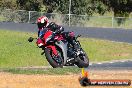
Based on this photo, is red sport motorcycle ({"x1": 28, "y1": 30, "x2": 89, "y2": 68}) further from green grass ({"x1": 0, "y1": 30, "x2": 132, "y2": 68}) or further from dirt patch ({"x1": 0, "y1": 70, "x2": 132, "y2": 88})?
green grass ({"x1": 0, "y1": 30, "x2": 132, "y2": 68})

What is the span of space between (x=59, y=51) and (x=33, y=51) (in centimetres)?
1570

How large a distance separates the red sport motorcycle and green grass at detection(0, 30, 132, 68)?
12.3 m

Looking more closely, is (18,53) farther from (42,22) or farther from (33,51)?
(42,22)

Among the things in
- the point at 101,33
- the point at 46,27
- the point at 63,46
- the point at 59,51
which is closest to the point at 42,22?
the point at 46,27

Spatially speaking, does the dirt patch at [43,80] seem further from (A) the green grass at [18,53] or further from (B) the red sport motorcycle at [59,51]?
(A) the green grass at [18,53]

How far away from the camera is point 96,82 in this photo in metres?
10.3

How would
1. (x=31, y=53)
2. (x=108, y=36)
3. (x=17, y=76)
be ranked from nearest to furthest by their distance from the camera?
(x=17, y=76) < (x=31, y=53) < (x=108, y=36)

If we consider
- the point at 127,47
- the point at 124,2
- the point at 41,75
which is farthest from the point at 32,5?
the point at 41,75

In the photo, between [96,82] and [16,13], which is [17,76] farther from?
[16,13]

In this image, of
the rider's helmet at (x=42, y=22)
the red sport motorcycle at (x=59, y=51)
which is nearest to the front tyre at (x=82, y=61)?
the red sport motorcycle at (x=59, y=51)

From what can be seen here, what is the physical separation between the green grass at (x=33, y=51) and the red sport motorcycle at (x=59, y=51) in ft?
40.2

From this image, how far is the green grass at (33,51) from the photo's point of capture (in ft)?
96.8

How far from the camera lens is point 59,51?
51.8 ft

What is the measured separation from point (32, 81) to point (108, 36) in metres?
29.5
